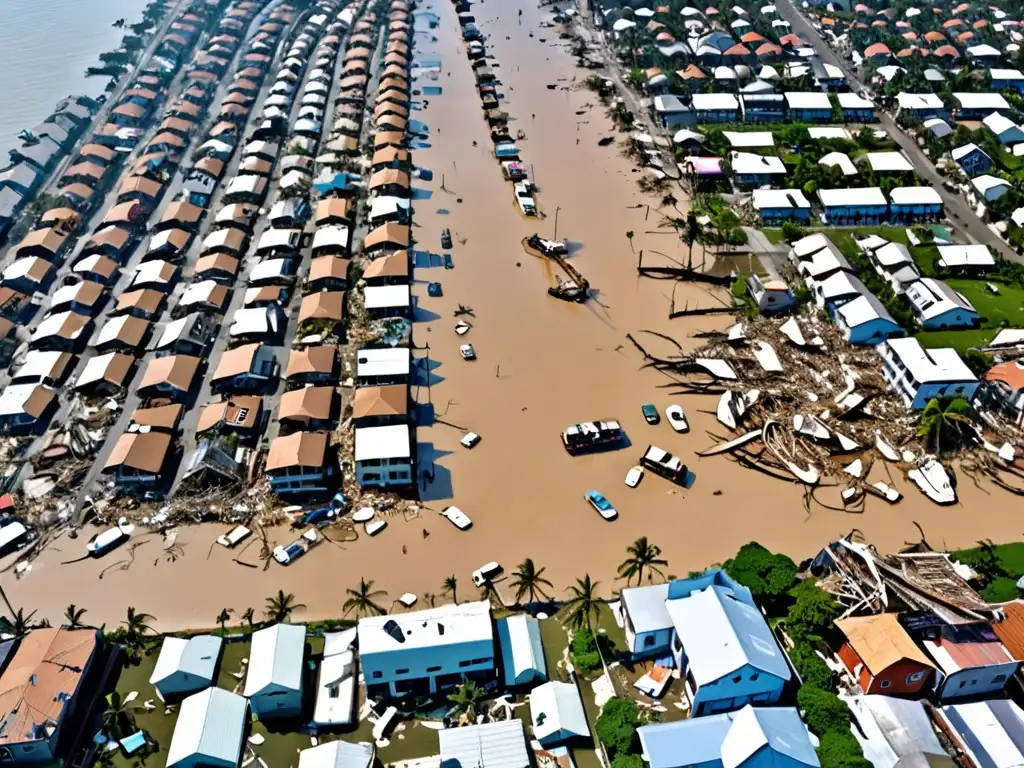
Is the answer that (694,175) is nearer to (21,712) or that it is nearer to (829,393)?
(829,393)

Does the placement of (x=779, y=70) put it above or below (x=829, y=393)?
above

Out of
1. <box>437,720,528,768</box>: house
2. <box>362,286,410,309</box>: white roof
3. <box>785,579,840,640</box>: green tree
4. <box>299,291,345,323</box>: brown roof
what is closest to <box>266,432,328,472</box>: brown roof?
<box>299,291,345,323</box>: brown roof

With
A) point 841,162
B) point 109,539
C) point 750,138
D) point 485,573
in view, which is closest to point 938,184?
point 841,162

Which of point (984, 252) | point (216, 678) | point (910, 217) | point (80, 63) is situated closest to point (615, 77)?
point (910, 217)

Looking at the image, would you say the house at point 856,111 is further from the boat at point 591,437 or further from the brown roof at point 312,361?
the brown roof at point 312,361

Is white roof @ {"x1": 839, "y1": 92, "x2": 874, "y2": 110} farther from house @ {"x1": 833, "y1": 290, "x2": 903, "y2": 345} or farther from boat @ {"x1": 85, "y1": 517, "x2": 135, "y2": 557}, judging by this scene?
boat @ {"x1": 85, "y1": 517, "x2": 135, "y2": 557}

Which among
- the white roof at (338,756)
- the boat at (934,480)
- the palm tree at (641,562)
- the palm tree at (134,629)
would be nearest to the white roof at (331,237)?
the palm tree at (134,629)
